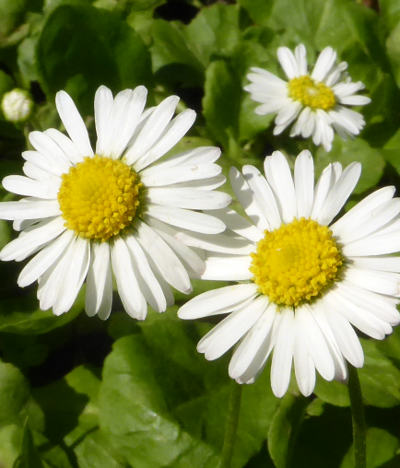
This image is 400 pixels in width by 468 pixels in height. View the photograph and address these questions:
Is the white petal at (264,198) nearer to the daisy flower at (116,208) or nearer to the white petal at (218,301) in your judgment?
the daisy flower at (116,208)

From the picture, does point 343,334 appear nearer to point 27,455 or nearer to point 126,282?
point 126,282

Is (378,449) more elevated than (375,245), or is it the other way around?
(375,245)

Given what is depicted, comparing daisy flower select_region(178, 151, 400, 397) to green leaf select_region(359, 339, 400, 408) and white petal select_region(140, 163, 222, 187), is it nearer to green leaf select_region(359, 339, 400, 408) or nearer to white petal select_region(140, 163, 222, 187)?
white petal select_region(140, 163, 222, 187)

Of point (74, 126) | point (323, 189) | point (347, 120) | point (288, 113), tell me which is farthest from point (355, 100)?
point (74, 126)

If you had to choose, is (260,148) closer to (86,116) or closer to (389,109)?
(389,109)

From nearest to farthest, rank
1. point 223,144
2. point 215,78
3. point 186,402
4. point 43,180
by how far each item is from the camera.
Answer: point 43,180 < point 186,402 < point 215,78 < point 223,144

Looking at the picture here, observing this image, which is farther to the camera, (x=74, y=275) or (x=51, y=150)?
(x=51, y=150)

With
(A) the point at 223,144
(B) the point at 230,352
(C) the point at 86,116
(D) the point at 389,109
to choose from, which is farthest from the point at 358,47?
(B) the point at 230,352
